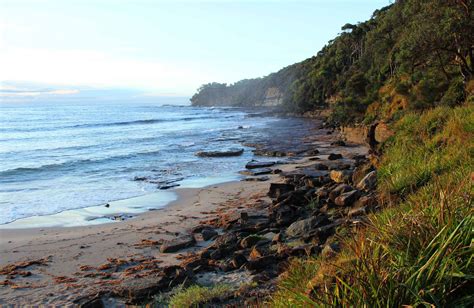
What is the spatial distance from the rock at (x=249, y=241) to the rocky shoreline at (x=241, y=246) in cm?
2

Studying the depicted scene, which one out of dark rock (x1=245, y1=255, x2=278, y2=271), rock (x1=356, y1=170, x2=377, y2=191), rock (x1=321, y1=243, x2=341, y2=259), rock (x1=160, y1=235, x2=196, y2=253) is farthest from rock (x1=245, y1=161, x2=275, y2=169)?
rock (x1=321, y1=243, x2=341, y2=259)

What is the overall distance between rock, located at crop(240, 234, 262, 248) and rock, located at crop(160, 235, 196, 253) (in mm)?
1708

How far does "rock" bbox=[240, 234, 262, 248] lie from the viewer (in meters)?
10.6

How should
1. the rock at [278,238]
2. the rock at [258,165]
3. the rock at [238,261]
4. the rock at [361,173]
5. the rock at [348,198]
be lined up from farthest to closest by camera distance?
the rock at [258,165]
the rock at [361,173]
the rock at [348,198]
the rock at [278,238]
the rock at [238,261]

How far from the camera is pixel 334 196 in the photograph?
12.3m

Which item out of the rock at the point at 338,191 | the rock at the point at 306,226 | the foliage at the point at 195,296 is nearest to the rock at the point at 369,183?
the rock at the point at 338,191

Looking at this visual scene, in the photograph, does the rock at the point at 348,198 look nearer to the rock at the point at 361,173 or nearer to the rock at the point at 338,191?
the rock at the point at 338,191

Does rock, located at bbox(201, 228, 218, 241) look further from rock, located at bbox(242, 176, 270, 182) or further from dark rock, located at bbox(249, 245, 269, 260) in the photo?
rock, located at bbox(242, 176, 270, 182)

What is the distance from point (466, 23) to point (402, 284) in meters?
18.6

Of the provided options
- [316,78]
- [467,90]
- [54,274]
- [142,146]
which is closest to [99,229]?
[54,274]

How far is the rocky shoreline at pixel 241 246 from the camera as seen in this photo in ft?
26.9

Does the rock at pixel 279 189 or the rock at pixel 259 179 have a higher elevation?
the rock at pixel 279 189

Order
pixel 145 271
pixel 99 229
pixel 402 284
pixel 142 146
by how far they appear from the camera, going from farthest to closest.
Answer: pixel 142 146, pixel 99 229, pixel 145 271, pixel 402 284

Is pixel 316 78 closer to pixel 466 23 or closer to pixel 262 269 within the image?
pixel 466 23
